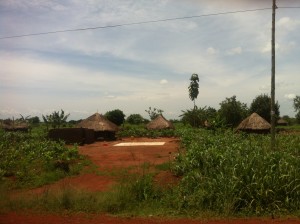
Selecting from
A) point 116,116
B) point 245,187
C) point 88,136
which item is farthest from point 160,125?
point 245,187

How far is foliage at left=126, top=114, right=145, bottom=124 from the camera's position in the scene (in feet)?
181

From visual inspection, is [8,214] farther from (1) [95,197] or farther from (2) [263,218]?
(2) [263,218]

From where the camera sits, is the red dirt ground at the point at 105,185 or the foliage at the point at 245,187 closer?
the red dirt ground at the point at 105,185

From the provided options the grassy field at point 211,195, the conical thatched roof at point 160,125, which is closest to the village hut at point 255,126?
the conical thatched roof at point 160,125

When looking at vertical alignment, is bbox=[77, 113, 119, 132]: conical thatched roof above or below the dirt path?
above

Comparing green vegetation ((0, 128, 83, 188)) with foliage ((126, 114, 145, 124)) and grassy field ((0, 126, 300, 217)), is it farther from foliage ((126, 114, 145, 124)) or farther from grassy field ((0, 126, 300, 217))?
foliage ((126, 114, 145, 124))

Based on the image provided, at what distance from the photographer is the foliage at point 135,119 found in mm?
55094

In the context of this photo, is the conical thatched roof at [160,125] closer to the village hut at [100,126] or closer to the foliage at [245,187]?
the village hut at [100,126]

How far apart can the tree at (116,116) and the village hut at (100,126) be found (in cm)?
1797

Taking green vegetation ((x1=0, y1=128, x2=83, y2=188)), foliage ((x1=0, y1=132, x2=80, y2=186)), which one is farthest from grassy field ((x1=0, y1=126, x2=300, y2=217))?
foliage ((x1=0, y1=132, x2=80, y2=186))

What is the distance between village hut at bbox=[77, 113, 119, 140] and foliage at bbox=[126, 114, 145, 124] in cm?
2164

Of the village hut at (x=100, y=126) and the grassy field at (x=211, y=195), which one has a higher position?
the village hut at (x=100, y=126)

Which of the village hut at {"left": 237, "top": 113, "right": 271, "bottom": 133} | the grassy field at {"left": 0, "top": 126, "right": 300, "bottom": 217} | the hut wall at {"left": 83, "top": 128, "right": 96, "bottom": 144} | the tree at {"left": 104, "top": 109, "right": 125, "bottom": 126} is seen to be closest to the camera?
the grassy field at {"left": 0, "top": 126, "right": 300, "bottom": 217}

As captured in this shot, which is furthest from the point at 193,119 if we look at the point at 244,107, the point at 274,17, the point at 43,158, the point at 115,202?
the point at 115,202
